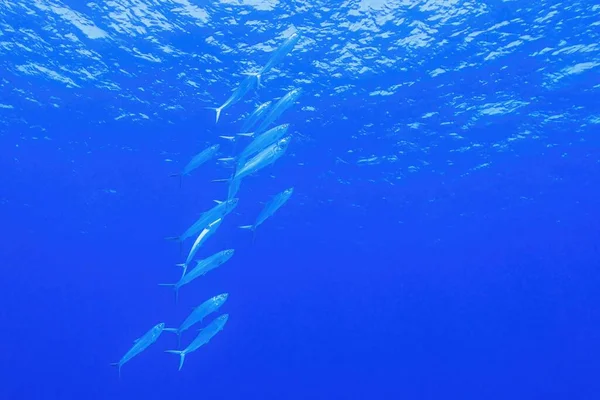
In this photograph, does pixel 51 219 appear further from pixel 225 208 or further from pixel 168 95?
pixel 225 208

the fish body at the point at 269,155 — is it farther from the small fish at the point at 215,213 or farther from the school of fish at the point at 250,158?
the small fish at the point at 215,213

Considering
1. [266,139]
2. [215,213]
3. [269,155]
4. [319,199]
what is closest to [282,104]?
[266,139]

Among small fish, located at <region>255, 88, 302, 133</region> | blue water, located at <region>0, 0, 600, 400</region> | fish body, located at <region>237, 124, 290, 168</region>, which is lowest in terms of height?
fish body, located at <region>237, 124, 290, 168</region>

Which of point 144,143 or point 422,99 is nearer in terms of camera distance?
point 422,99

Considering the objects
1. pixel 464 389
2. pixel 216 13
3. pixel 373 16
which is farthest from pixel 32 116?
pixel 464 389

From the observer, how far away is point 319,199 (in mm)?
24328

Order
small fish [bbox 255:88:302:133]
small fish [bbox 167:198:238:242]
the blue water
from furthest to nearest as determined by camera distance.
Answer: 1. the blue water
2. small fish [bbox 167:198:238:242]
3. small fish [bbox 255:88:302:133]

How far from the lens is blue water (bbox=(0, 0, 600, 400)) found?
14258mm

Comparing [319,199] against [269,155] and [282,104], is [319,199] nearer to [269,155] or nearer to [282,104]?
[282,104]

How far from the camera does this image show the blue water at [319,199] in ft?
46.8

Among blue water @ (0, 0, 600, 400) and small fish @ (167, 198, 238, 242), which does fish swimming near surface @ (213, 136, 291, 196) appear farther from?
blue water @ (0, 0, 600, 400)

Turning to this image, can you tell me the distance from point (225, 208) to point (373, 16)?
7.98 meters

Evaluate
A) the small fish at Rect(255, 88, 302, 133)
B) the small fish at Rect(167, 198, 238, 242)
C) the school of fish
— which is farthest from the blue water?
the small fish at Rect(167, 198, 238, 242)

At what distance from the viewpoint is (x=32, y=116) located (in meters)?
18.9
